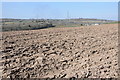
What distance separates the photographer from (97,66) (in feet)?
18.5

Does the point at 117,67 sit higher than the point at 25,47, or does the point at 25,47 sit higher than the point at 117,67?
the point at 25,47

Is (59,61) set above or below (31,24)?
below

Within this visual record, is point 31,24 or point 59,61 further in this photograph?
point 31,24

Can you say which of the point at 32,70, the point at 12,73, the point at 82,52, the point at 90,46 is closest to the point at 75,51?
the point at 82,52

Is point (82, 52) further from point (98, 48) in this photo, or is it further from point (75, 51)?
point (98, 48)

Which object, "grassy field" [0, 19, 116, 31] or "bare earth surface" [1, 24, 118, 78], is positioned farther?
"grassy field" [0, 19, 116, 31]

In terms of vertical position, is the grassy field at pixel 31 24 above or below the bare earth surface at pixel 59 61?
above

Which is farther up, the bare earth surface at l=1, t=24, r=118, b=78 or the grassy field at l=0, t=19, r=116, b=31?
the grassy field at l=0, t=19, r=116, b=31

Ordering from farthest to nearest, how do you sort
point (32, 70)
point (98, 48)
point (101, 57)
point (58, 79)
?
point (98, 48) < point (101, 57) < point (32, 70) < point (58, 79)

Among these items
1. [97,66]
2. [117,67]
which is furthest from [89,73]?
[117,67]

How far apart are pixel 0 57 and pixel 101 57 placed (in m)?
3.60

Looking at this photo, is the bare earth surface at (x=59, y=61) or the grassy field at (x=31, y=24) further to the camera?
the grassy field at (x=31, y=24)

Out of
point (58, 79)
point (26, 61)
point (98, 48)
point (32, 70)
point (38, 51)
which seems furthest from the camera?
point (98, 48)

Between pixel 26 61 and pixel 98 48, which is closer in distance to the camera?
pixel 26 61
